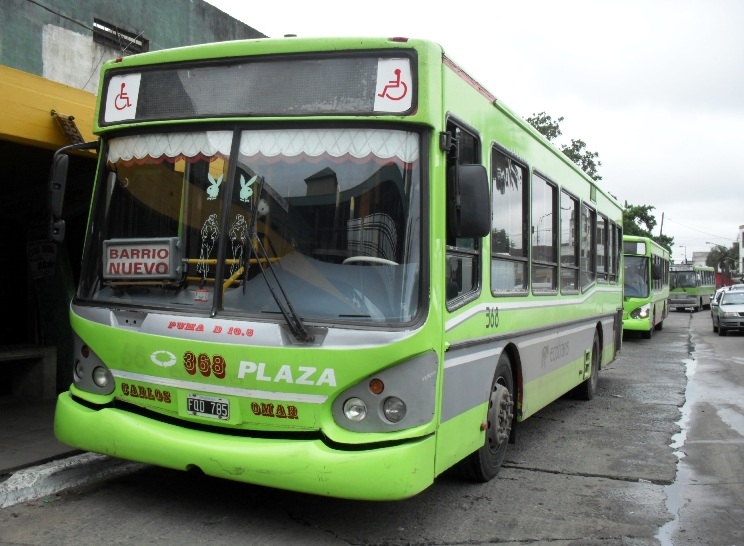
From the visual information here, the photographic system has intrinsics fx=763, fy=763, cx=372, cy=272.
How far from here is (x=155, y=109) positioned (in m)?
4.96

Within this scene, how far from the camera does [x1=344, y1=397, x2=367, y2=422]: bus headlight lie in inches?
166

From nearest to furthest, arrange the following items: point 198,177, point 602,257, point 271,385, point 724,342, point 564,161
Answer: point 271,385, point 198,177, point 564,161, point 602,257, point 724,342

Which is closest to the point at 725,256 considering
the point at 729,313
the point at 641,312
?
the point at 729,313

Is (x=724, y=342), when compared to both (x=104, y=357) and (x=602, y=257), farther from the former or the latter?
(x=104, y=357)

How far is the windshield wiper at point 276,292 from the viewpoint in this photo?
423 centimetres

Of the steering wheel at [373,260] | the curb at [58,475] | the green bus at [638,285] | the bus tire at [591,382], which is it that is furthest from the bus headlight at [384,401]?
the green bus at [638,285]

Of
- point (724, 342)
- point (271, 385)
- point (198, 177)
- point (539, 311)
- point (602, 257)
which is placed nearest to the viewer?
point (271, 385)

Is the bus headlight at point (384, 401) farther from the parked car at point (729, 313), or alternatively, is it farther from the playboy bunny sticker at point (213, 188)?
the parked car at point (729, 313)

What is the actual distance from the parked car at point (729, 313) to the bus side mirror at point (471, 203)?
72.6 feet

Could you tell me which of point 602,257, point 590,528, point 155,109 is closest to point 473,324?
point 590,528

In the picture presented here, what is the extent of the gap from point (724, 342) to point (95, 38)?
18.0 meters

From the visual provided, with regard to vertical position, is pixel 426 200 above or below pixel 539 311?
above

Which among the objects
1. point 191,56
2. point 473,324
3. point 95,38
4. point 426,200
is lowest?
point 473,324

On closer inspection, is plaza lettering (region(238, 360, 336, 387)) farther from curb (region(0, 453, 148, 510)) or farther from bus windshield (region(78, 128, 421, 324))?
curb (region(0, 453, 148, 510))
